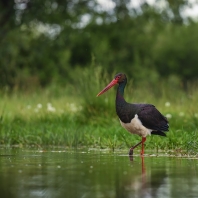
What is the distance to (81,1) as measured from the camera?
117 feet

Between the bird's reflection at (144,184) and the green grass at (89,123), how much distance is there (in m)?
2.86

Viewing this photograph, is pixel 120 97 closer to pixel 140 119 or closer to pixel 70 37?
pixel 140 119

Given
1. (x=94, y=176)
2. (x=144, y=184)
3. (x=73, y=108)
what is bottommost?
(x=144, y=184)

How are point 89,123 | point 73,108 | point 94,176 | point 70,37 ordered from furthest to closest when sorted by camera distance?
point 70,37, point 73,108, point 89,123, point 94,176

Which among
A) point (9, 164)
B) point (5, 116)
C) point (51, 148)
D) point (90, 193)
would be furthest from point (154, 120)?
point (5, 116)

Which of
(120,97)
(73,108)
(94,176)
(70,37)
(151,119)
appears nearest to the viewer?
(94,176)

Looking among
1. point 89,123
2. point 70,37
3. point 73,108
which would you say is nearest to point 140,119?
point 89,123

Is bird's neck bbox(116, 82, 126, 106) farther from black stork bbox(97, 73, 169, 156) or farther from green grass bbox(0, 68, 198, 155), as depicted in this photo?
green grass bbox(0, 68, 198, 155)

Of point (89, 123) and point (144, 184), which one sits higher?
point (89, 123)

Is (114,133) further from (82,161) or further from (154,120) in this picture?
(82,161)

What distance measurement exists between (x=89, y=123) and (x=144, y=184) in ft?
31.0

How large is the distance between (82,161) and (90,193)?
3.38 meters

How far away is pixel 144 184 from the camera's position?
8227 millimetres

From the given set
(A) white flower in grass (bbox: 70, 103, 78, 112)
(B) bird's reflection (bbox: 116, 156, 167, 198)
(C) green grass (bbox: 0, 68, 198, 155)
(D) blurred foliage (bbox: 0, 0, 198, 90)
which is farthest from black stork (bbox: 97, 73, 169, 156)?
(D) blurred foliage (bbox: 0, 0, 198, 90)
